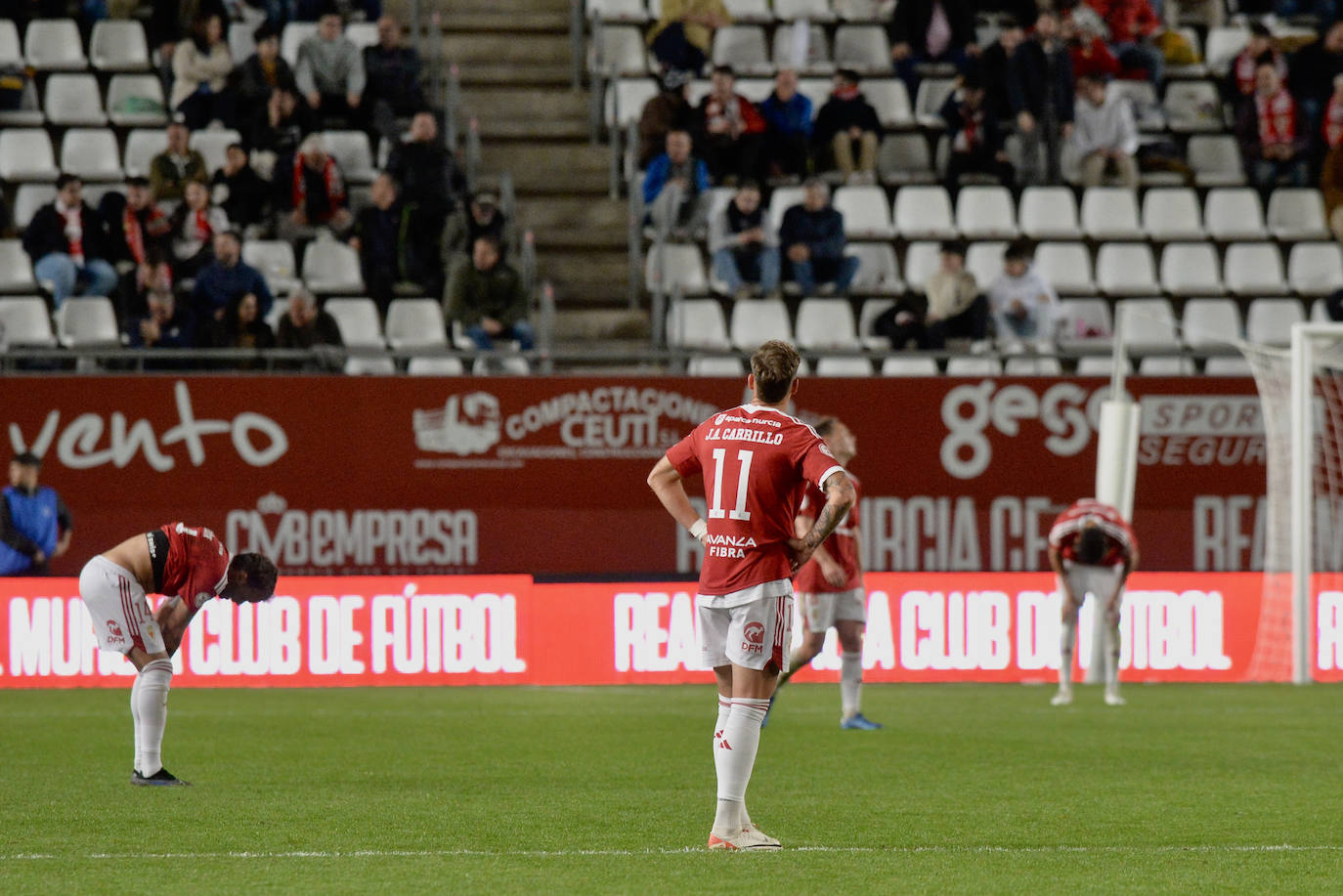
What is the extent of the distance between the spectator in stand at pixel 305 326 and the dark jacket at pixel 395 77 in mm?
3733

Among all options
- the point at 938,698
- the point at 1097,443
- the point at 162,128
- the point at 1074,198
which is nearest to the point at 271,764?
the point at 938,698

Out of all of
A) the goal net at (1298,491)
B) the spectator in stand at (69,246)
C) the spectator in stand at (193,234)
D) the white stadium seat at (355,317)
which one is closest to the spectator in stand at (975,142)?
the goal net at (1298,491)

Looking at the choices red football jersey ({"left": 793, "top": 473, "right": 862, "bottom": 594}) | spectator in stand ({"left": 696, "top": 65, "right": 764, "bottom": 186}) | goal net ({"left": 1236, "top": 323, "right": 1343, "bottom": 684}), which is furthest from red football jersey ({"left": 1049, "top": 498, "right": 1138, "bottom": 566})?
spectator in stand ({"left": 696, "top": 65, "right": 764, "bottom": 186})

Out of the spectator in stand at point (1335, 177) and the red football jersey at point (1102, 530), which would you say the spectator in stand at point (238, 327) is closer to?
the red football jersey at point (1102, 530)

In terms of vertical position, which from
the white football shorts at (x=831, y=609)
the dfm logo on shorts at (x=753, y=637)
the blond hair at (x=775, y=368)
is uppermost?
the blond hair at (x=775, y=368)

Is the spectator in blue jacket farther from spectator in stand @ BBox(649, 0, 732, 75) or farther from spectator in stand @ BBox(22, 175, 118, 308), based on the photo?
spectator in stand @ BBox(649, 0, 732, 75)

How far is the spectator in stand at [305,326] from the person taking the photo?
1955 centimetres

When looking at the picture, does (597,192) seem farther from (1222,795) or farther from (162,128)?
(1222,795)

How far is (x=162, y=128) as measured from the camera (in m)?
22.4

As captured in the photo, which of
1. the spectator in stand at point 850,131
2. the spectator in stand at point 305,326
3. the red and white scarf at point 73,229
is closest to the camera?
the spectator in stand at point 305,326

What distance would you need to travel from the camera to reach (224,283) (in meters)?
19.5

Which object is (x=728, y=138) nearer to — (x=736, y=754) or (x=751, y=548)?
(x=751, y=548)

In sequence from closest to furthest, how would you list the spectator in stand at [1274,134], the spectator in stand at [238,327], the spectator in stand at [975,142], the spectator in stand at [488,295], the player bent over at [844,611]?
the player bent over at [844,611]
the spectator in stand at [238,327]
the spectator in stand at [488,295]
the spectator in stand at [975,142]
the spectator in stand at [1274,134]

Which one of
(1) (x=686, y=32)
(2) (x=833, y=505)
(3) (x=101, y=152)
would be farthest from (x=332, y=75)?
(2) (x=833, y=505)
